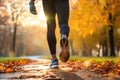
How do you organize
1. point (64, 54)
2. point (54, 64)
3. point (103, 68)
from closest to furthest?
point (64, 54)
point (103, 68)
point (54, 64)

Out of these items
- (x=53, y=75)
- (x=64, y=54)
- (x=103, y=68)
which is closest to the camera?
(x=53, y=75)

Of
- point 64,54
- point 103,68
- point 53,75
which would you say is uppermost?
point 64,54

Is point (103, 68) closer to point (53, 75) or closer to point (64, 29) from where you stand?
point (64, 29)

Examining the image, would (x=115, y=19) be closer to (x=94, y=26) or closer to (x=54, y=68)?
(x=94, y=26)

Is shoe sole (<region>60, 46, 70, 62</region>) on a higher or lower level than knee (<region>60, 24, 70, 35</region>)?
lower

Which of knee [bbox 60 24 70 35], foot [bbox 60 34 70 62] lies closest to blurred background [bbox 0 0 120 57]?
knee [bbox 60 24 70 35]

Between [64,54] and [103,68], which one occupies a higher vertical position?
[64,54]

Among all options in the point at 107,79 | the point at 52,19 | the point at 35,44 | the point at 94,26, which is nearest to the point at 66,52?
the point at 107,79

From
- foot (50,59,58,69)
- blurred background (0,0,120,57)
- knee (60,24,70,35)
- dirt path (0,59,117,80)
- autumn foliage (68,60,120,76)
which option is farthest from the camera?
blurred background (0,0,120,57)

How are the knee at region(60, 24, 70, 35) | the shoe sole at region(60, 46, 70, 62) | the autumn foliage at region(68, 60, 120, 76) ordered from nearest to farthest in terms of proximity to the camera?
the shoe sole at region(60, 46, 70, 62)
the autumn foliage at region(68, 60, 120, 76)
the knee at region(60, 24, 70, 35)

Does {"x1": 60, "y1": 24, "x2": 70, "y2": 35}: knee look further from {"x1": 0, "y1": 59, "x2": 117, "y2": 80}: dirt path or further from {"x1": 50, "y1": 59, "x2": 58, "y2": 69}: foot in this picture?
{"x1": 50, "y1": 59, "x2": 58, "y2": 69}: foot

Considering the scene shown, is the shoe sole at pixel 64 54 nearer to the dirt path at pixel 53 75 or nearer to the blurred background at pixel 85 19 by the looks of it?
the dirt path at pixel 53 75

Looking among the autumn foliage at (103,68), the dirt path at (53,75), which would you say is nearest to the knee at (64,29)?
the dirt path at (53,75)

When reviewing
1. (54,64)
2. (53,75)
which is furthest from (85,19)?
(53,75)
